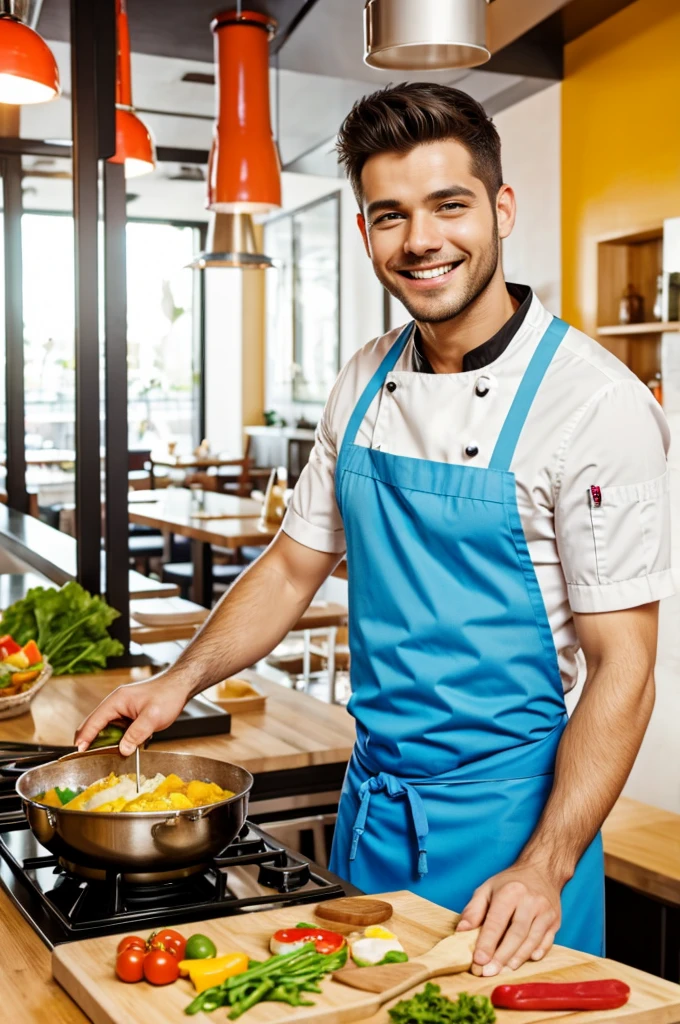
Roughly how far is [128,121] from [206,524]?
2896mm

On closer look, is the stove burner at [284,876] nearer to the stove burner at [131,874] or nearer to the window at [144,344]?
the stove burner at [131,874]

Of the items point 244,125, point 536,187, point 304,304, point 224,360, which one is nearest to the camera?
point 244,125

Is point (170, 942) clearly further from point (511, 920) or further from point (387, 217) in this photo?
point (387, 217)

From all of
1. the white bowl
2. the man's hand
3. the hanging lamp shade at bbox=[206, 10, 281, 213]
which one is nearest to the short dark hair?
the man's hand

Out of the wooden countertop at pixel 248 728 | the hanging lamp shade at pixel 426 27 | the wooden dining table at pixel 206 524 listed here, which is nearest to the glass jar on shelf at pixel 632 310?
the wooden dining table at pixel 206 524

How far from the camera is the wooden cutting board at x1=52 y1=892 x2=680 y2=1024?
3.39 feet

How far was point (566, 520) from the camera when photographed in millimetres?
1567

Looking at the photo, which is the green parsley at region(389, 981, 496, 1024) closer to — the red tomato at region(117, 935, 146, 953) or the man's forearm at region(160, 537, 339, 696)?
the red tomato at region(117, 935, 146, 953)

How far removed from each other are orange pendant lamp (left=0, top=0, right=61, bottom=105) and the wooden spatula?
2286mm

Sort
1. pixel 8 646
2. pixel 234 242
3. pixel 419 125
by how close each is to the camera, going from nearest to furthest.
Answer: pixel 419 125, pixel 8 646, pixel 234 242

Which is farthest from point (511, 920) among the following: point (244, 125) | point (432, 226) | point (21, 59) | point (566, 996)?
point (244, 125)

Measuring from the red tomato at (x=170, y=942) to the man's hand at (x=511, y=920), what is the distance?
0.29 m

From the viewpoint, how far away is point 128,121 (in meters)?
3.71

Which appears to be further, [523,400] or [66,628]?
[66,628]
